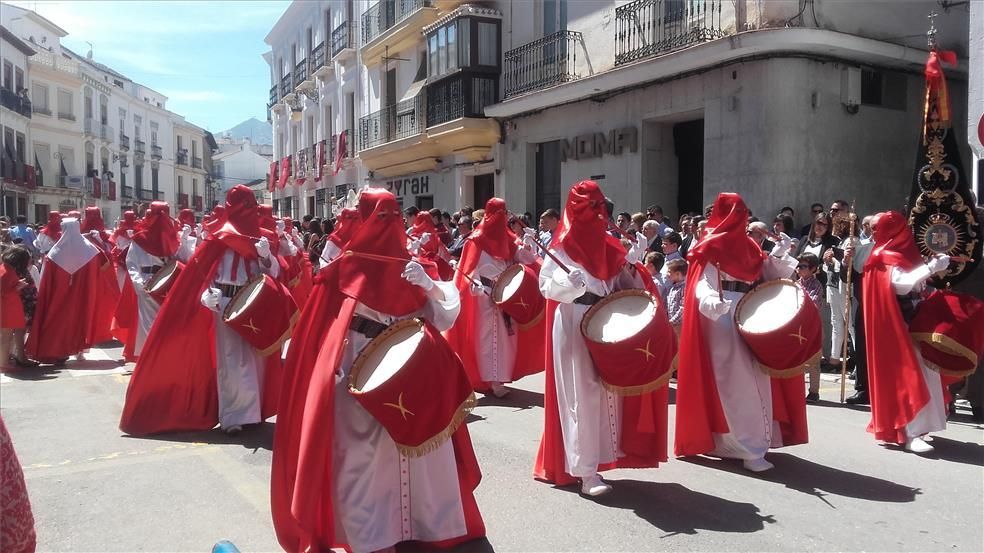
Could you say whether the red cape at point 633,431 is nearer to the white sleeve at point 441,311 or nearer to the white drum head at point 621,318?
the white drum head at point 621,318

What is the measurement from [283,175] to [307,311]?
35.8 metres

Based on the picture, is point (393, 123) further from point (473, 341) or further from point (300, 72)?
point (473, 341)

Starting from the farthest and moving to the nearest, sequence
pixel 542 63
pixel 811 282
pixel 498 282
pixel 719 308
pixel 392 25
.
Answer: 1. pixel 392 25
2. pixel 542 63
3. pixel 811 282
4. pixel 498 282
5. pixel 719 308

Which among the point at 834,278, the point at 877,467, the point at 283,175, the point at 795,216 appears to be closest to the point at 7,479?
the point at 877,467

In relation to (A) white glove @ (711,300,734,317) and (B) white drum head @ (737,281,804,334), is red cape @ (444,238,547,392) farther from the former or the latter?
(A) white glove @ (711,300,734,317)

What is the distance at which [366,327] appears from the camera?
14.0 ft

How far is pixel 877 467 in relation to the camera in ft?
19.6

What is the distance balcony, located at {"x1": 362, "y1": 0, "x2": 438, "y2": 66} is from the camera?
23266mm

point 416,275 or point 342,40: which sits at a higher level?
point 342,40

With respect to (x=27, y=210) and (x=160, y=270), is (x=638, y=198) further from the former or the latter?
(x=27, y=210)

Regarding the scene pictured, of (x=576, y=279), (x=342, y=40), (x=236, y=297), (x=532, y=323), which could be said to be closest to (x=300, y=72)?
(x=342, y=40)

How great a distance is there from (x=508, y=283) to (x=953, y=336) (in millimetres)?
4040

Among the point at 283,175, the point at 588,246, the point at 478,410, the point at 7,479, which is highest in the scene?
the point at 283,175

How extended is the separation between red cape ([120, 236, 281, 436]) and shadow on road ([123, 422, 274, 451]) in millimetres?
90
